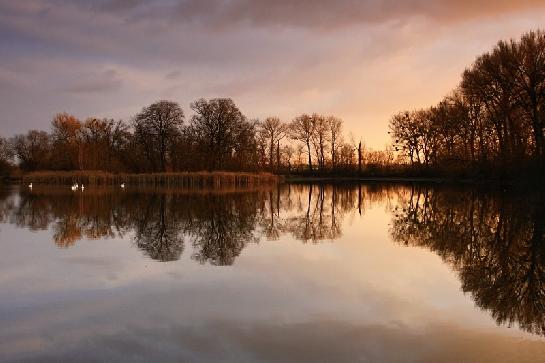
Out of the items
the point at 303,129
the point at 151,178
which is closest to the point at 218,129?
the point at 151,178

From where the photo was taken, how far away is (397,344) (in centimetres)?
479

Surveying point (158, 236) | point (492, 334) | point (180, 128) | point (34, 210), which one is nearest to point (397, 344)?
point (492, 334)

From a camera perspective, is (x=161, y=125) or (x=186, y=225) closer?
(x=186, y=225)

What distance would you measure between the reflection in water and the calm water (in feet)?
0.18

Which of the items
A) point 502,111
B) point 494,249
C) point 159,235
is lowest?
point 494,249

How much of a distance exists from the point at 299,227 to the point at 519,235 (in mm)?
5971

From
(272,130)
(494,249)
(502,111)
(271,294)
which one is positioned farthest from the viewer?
(272,130)

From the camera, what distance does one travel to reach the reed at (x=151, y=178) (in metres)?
42.9

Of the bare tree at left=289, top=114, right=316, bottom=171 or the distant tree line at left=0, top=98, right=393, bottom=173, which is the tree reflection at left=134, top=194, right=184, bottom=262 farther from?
the bare tree at left=289, top=114, right=316, bottom=171

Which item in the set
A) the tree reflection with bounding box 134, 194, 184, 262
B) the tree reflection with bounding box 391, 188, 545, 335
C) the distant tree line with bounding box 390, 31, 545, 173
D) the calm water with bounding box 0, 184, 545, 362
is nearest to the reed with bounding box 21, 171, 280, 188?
the distant tree line with bounding box 390, 31, 545, 173

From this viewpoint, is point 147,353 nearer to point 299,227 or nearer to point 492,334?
point 492,334

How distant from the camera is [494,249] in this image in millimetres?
10273

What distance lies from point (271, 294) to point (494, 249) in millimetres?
5953

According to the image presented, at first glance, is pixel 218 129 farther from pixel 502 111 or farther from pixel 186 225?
pixel 186 225
